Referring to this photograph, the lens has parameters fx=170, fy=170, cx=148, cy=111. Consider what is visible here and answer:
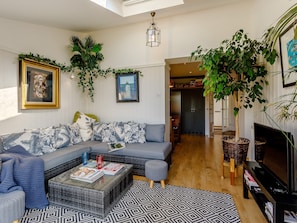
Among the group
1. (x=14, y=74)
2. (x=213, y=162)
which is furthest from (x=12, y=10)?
(x=213, y=162)

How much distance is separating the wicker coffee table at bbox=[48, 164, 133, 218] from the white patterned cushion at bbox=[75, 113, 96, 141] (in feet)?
4.83

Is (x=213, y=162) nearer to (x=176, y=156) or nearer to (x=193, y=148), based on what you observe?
(x=176, y=156)

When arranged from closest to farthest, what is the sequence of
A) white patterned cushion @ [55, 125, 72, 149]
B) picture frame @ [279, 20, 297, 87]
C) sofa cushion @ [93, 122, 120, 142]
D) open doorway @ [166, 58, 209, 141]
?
picture frame @ [279, 20, 297, 87]
white patterned cushion @ [55, 125, 72, 149]
sofa cushion @ [93, 122, 120, 142]
open doorway @ [166, 58, 209, 141]

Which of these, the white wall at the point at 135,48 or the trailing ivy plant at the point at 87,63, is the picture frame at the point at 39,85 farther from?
the trailing ivy plant at the point at 87,63

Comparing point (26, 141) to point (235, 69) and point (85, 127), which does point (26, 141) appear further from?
point (235, 69)

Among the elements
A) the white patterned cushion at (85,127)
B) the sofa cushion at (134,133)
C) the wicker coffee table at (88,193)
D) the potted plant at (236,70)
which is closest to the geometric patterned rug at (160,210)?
the wicker coffee table at (88,193)

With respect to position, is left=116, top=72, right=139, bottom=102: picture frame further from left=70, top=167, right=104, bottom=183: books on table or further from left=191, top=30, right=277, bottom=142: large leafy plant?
left=70, top=167, right=104, bottom=183: books on table

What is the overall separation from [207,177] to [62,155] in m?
2.43

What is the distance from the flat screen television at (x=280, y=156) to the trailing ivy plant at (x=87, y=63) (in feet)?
9.46

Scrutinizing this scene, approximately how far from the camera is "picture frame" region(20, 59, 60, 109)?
9.48 ft

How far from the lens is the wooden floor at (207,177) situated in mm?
2012

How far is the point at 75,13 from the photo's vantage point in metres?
2.98

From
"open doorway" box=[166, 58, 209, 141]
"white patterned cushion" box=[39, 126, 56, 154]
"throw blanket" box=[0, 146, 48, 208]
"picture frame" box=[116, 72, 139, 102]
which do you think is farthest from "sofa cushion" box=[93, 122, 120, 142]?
"open doorway" box=[166, 58, 209, 141]

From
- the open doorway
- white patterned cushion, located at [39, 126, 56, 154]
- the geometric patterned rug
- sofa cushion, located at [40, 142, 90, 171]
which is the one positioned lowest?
the geometric patterned rug
